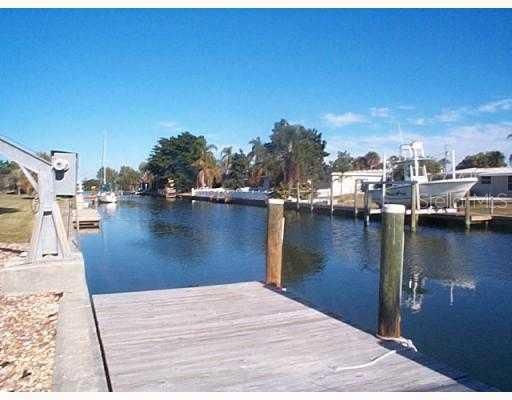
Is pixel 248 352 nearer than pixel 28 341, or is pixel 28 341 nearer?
pixel 248 352

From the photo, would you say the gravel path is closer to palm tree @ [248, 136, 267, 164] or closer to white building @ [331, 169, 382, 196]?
white building @ [331, 169, 382, 196]

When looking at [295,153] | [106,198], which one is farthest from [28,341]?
[295,153]

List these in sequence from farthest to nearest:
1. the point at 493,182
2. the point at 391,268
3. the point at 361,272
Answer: the point at 493,182 < the point at 361,272 < the point at 391,268

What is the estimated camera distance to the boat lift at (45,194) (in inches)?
360

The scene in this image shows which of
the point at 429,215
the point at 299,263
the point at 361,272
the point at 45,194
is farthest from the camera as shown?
the point at 429,215

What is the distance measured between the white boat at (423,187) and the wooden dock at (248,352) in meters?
26.6

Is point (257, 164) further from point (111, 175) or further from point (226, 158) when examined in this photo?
point (111, 175)

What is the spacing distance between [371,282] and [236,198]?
2005 inches

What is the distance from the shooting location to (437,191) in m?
34.2

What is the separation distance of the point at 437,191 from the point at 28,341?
3204 cm

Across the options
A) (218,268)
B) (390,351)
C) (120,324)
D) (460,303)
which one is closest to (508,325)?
(460,303)

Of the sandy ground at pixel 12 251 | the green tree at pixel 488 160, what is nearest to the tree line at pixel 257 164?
the green tree at pixel 488 160
